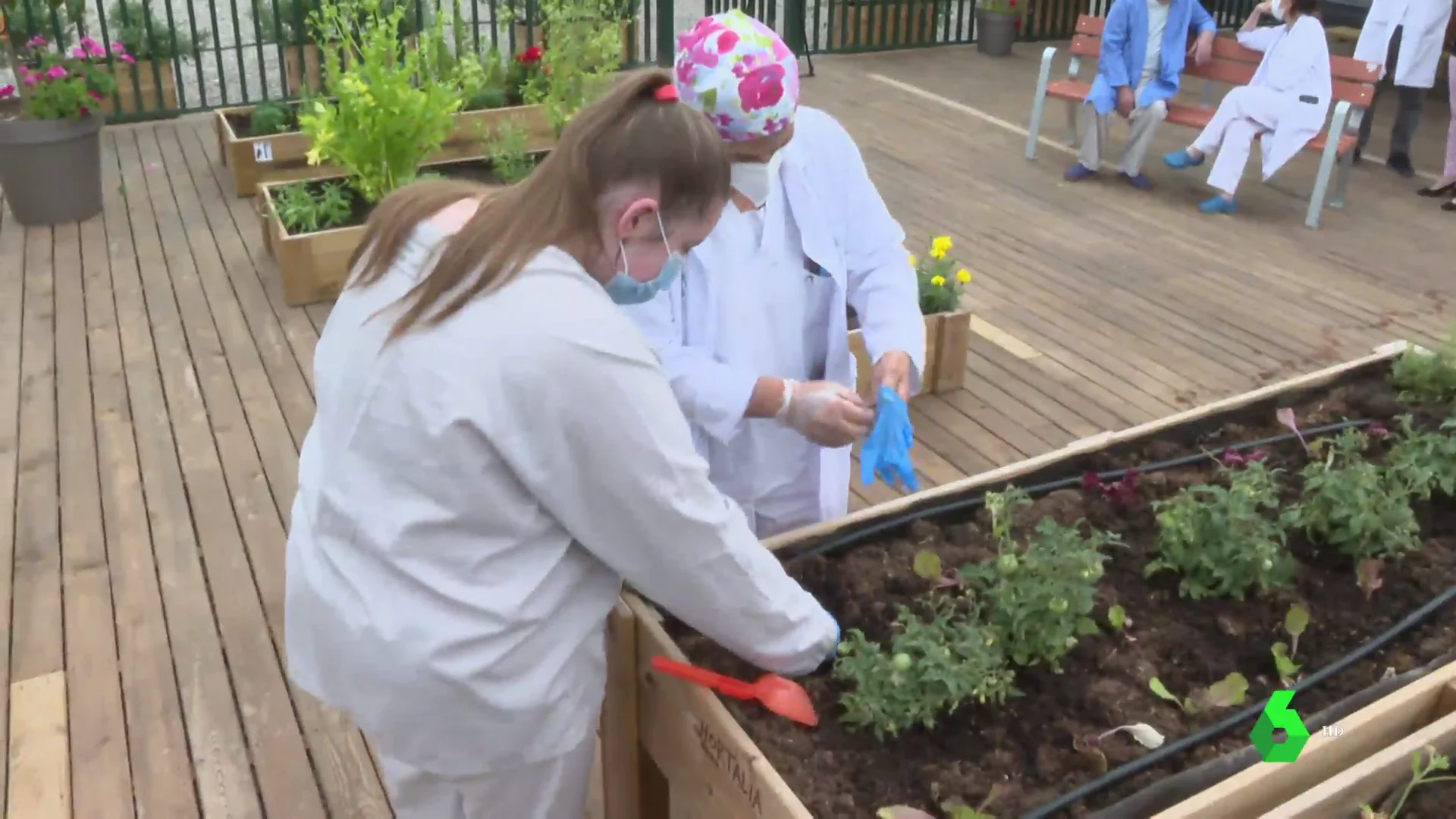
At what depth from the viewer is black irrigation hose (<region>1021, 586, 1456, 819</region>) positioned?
1.39m

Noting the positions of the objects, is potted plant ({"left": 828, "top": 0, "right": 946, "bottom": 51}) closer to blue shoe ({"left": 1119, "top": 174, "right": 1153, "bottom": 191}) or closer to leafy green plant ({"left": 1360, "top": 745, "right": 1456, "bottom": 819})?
blue shoe ({"left": 1119, "top": 174, "right": 1153, "bottom": 191})

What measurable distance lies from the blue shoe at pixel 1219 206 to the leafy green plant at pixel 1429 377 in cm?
334

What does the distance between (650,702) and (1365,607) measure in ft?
3.54

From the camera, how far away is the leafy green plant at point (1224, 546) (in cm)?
177

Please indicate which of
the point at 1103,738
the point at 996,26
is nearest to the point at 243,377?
the point at 1103,738

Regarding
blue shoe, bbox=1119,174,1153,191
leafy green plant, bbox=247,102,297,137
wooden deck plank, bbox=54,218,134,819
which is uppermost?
leafy green plant, bbox=247,102,297,137

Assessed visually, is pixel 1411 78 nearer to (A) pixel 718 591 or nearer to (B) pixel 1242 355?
(B) pixel 1242 355

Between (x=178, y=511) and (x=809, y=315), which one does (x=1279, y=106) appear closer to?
(x=809, y=315)

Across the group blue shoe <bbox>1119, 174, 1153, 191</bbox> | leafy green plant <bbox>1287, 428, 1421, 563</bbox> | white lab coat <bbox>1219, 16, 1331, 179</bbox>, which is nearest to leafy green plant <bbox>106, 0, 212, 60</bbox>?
blue shoe <bbox>1119, 174, 1153, 191</bbox>

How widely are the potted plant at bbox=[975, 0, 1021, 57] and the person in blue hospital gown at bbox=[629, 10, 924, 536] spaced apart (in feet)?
24.9

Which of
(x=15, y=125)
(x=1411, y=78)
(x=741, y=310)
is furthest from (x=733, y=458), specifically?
(x=1411, y=78)

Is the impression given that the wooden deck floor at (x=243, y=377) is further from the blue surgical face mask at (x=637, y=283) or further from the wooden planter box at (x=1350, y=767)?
the wooden planter box at (x=1350, y=767)

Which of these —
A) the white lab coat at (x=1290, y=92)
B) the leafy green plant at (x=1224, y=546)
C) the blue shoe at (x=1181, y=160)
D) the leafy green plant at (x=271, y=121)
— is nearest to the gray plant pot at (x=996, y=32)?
the blue shoe at (x=1181, y=160)

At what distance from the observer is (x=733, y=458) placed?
6.68ft
